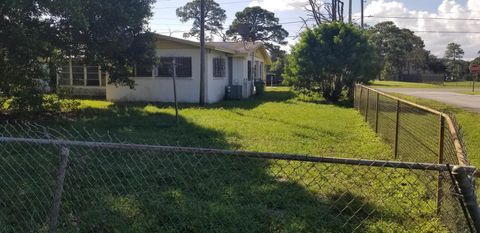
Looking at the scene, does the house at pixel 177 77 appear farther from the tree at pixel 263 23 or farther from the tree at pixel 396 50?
the tree at pixel 396 50

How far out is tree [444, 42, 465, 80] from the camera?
8531 centimetres

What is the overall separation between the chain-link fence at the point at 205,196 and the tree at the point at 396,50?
7107cm

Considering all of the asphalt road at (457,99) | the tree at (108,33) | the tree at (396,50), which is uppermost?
the tree at (396,50)

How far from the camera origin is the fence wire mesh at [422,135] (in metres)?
4.14

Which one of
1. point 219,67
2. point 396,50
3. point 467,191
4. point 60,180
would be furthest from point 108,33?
point 396,50

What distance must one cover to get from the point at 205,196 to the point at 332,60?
17588mm

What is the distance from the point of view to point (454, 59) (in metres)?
96.6

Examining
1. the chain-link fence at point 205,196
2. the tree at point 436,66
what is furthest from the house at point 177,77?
the tree at point 436,66

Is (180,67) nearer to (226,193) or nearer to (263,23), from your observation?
(226,193)

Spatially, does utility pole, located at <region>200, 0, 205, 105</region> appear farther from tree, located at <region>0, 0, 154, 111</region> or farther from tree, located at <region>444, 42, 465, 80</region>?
tree, located at <region>444, 42, 465, 80</region>

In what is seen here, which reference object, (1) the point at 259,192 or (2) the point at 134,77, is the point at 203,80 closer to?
(2) the point at 134,77

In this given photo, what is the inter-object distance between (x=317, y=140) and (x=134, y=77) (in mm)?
12325

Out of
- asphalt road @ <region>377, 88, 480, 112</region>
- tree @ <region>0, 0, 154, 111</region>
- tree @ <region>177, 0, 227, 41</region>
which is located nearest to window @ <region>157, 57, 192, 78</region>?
tree @ <region>0, 0, 154, 111</region>

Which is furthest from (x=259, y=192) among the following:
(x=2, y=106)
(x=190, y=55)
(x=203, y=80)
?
(x=190, y=55)
